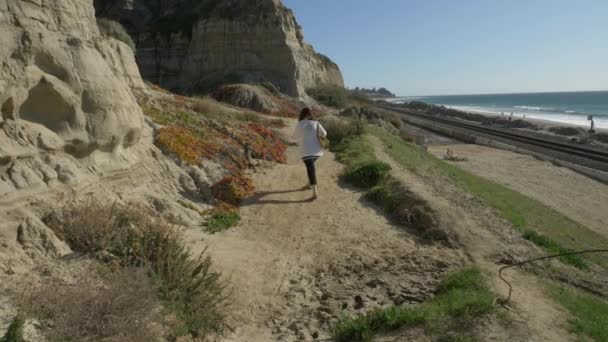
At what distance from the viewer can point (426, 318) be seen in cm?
461

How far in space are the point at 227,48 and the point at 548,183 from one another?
28.0 meters

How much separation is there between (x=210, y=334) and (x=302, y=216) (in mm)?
3806

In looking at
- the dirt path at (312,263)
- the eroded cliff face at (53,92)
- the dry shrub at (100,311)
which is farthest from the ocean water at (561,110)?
the dry shrub at (100,311)

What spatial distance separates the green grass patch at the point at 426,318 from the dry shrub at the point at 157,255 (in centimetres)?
131

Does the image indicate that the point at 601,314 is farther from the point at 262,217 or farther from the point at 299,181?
the point at 299,181

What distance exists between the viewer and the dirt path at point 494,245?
4.84m

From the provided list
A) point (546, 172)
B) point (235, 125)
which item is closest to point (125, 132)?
point (235, 125)

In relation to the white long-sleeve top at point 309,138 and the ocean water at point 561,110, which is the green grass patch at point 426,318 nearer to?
the white long-sleeve top at point 309,138

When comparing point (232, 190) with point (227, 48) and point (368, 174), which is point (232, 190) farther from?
point (227, 48)

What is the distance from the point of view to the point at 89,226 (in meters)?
5.12

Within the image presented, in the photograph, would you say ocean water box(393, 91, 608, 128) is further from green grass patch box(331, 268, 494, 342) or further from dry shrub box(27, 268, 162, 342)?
dry shrub box(27, 268, 162, 342)

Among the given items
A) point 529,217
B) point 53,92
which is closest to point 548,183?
point 529,217

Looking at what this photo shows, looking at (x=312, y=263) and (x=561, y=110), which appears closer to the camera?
(x=312, y=263)

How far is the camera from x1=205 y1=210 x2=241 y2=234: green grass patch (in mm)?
7244
